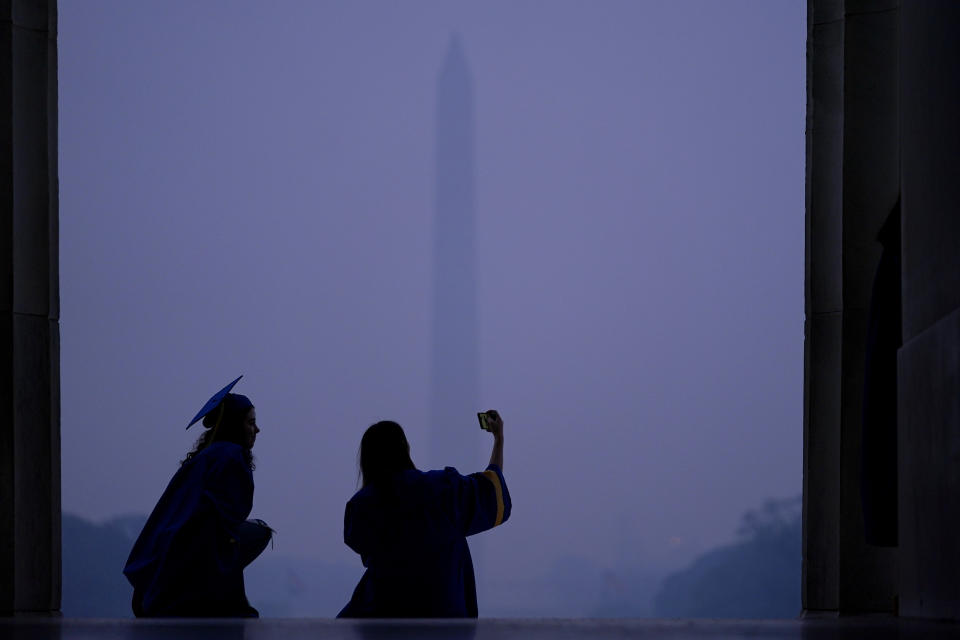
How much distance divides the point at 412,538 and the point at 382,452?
1.43 feet

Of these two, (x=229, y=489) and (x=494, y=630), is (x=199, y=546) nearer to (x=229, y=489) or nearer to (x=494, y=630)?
(x=229, y=489)

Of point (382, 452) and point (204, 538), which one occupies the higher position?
point (382, 452)

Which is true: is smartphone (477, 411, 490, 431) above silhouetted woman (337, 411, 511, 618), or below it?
above

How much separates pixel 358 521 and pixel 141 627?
2318 mm

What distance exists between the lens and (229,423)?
6180 mm

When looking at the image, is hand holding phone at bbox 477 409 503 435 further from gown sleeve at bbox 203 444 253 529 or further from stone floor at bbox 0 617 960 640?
stone floor at bbox 0 617 960 640

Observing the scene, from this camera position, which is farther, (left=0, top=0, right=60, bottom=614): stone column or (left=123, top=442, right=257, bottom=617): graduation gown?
(left=0, top=0, right=60, bottom=614): stone column

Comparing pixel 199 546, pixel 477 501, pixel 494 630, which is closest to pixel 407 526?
pixel 477 501

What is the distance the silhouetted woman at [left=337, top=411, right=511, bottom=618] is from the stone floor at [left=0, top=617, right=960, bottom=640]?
1906mm

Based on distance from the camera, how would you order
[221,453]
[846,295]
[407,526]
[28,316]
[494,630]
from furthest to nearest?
[846,295] → [28,316] → [221,453] → [407,526] → [494,630]

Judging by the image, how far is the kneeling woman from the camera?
5.87 meters

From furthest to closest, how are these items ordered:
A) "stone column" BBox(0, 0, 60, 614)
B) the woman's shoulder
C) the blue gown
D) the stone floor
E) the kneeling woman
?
"stone column" BBox(0, 0, 60, 614) < the woman's shoulder < the kneeling woman < the blue gown < the stone floor

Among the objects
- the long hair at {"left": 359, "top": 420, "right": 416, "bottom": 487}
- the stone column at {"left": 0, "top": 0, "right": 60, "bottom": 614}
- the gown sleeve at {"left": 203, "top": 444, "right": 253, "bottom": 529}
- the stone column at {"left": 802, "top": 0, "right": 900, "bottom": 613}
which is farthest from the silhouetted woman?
the stone column at {"left": 802, "top": 0, "right": 900, "bottom": 613}

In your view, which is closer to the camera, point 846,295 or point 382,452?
point 382,452
